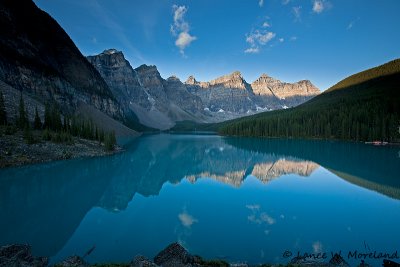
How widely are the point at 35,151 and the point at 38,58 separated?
389 feet

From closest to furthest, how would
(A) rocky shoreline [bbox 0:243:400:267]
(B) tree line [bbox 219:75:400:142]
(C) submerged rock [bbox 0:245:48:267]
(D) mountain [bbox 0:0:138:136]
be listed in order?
(C) submerged rock [bbox 0:245:48:267] < (A) rocky shoreline [bbox 0:243:400:267] < (B) tree line [bbox 219:75:400:142] < (D) mountain [bbox 0:0:138:136]

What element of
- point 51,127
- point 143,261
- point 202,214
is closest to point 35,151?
point 51,127

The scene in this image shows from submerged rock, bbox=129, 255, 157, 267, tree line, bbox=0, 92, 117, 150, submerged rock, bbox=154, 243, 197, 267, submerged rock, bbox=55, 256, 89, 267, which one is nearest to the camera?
submerged rock, bbox=129, 255, 157, 267

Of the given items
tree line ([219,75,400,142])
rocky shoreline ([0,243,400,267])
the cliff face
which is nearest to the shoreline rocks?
rocky shoreline ([0,243,400,267])

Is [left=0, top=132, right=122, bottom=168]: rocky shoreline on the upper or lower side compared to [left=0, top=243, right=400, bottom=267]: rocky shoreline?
upper

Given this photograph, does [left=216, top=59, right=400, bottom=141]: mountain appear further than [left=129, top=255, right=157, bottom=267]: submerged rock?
Yes

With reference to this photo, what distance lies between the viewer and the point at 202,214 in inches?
945

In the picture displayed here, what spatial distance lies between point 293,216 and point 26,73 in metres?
143

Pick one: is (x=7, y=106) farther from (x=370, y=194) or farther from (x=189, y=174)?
(x=370, y=194)

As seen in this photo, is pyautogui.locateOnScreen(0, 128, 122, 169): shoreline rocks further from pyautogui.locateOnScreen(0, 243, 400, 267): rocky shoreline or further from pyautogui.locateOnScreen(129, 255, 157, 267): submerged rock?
pyautogui.locateOnScreen(129, 255, 157, 267): submerged rock

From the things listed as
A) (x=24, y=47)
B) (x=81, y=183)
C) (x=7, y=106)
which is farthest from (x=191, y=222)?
(x=24, y=47)

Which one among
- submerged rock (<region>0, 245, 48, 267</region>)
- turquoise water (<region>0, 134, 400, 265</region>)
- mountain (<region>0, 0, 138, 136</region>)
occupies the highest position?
mountain (<region>0, 0, 138, 136</region>)

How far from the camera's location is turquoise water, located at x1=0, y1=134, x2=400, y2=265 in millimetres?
16891

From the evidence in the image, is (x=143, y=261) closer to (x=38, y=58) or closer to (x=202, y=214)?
(x=202, y=214)
